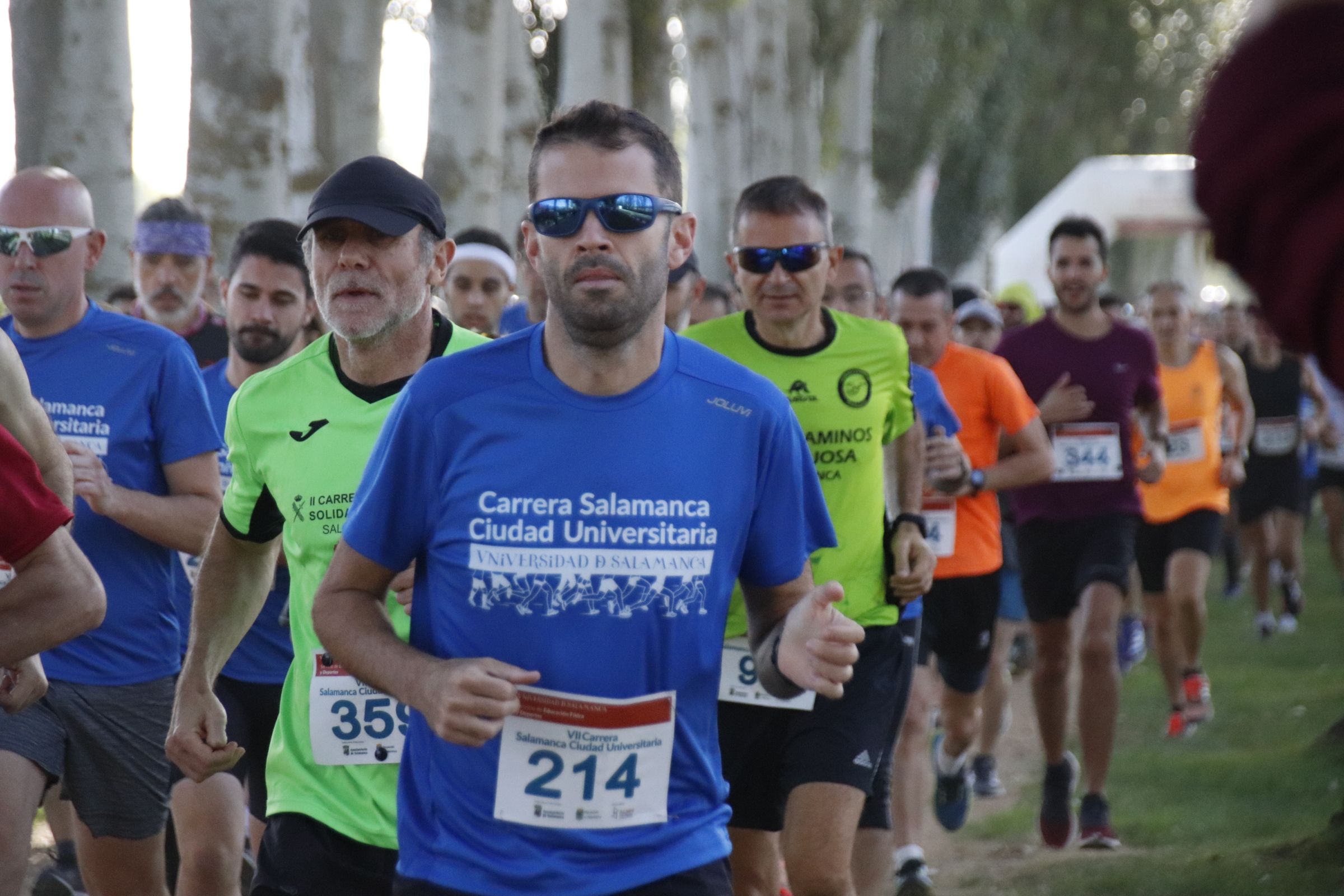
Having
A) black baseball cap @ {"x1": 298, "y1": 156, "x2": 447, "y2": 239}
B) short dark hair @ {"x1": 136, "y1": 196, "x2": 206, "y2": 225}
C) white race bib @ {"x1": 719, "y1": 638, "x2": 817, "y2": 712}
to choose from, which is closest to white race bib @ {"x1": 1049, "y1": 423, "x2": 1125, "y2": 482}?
white race bib @ {"x1": 719, "y1": 638, "x2": 817, "y2": 712}

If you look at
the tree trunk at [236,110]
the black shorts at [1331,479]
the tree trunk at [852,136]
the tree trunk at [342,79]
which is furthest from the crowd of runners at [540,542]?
the tree trunk at [852,136]

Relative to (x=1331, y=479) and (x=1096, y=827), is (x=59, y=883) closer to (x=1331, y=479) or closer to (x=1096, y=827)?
(x=1096, y=827)

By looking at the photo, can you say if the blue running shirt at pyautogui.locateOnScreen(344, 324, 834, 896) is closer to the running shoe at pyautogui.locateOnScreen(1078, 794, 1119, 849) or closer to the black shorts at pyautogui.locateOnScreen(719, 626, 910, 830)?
the black shorts at pyautogui.locateOnScreen(719, 626, 910, 830)

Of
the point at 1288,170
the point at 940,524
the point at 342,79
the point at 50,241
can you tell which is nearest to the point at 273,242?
the point at 50,241

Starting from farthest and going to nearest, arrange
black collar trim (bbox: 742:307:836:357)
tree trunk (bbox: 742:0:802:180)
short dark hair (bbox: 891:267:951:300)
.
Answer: tree trunk (bbox: 742:0:802:180), short dark hair (bbox: 891:267:951:300), black collar trim (bbox: 742:307:836:357)

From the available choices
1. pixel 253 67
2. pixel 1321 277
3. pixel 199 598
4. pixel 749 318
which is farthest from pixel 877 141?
pixel 1321 277

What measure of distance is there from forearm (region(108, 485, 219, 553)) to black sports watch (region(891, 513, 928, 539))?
2119 millimetres

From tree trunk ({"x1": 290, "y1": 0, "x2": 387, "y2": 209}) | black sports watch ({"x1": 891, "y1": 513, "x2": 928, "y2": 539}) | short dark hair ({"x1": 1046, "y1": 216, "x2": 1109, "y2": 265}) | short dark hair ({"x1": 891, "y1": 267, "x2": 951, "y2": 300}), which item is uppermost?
tree trunk ({"x1": 290, "y1": 0, "x2": 387, "y2": 209})

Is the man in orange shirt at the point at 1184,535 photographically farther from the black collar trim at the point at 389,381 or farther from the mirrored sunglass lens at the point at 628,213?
the mirrored sunglass lens at the point at 628,213

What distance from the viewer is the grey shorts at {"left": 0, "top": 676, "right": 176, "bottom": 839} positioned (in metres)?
5.19

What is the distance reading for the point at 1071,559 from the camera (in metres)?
9.12

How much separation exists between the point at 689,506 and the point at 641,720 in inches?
15.5

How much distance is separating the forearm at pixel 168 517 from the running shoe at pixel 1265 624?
1161 cm

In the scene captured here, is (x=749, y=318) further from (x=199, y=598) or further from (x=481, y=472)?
(x=481, y=472)
